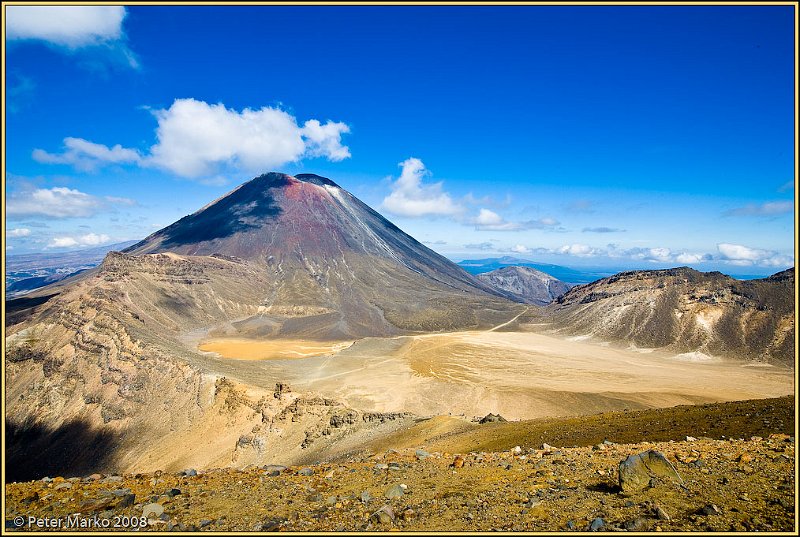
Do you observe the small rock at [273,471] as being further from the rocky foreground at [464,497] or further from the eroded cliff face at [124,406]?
the eroded cliff face at [124,406]

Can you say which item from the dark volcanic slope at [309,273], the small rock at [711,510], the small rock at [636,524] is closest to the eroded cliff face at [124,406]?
the small rock at [636,524]

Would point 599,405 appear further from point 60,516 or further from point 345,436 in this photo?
point 60,516

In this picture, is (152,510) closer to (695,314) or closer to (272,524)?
(272,524)

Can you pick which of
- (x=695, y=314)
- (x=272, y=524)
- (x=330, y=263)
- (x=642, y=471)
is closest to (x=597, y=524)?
(x=642, y=471)

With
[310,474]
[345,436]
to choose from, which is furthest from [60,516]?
[345,436]

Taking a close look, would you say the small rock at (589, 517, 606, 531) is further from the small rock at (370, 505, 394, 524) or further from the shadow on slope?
the shadow on slope

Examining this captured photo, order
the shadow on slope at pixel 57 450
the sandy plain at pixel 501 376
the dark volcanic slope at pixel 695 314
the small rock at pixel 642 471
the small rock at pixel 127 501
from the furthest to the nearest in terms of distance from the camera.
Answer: the dark volcanic slope at pixel 695 314 < the sandy plain at pixel 501 376 < the shadow on slope at pixel 57 450 < the small rock at pixel 127 501 < the small rock at pixel 642 471
